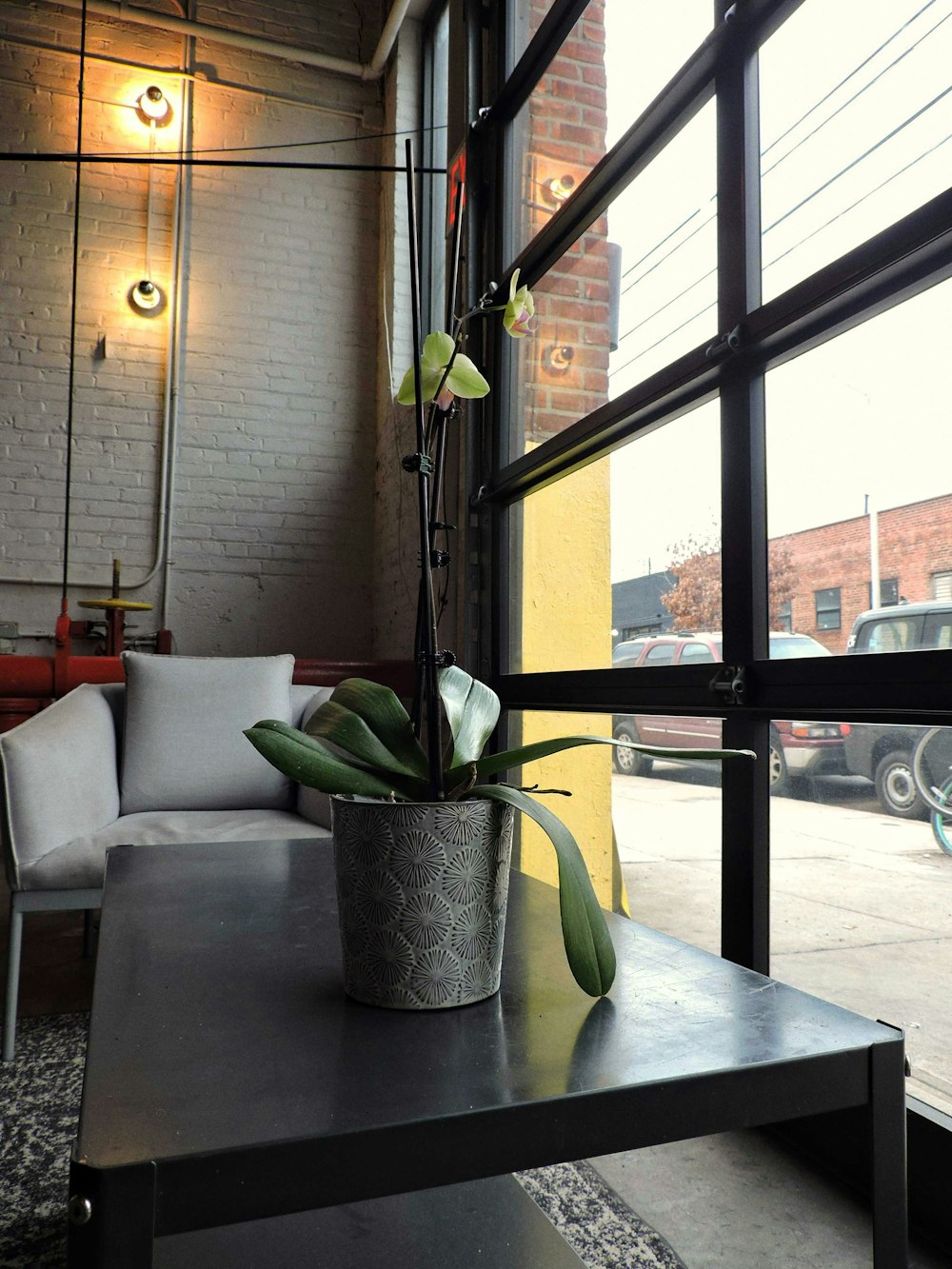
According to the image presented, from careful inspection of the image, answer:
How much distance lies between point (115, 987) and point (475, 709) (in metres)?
0.37

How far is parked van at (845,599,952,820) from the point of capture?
1.21 metres

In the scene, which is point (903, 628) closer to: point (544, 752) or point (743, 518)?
point (743, 518)

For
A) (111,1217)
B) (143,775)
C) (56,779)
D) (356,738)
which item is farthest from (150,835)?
(111,1217)

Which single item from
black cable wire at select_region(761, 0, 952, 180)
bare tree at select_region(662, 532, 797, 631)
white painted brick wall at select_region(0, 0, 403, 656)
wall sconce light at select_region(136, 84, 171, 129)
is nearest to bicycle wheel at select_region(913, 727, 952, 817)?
bare tree at select_region(662, 532, 797, 631)

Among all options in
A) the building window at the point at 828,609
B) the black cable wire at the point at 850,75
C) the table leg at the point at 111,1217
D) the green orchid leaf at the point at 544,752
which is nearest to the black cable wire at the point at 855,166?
the black cable wire at the point at 850,75

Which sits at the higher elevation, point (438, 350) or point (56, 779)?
point (438, 350)

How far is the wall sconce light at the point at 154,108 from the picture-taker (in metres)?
4.40

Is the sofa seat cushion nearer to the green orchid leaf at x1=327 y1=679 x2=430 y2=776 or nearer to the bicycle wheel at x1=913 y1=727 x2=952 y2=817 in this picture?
the green orchid leaf at x1=327 y1=679 x2=430 y2=776

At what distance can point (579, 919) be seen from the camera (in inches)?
26.7

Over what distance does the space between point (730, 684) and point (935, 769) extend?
0.36 metres

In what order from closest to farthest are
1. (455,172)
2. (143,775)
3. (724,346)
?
(724,346)
(143,775)
(455,172)

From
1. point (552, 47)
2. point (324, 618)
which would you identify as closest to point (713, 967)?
point (552, 47)

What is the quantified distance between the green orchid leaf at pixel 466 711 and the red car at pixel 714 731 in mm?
294

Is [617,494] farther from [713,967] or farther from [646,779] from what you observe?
[713,967]
